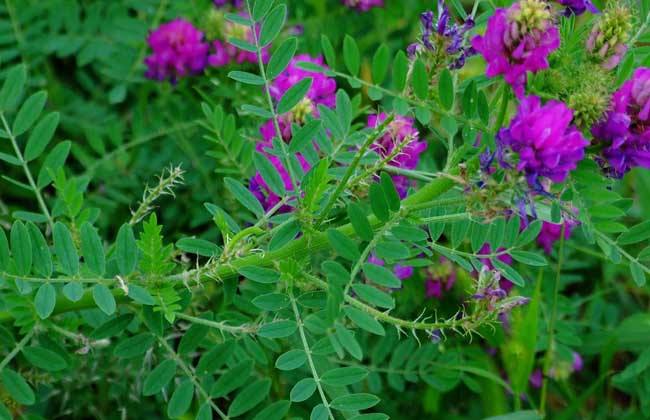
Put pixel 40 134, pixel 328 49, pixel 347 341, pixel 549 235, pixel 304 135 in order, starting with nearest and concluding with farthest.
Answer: pixel 347 341 < pixel 304 135 < pixel 328 49 < pixel 40 134 < pixel 549 235

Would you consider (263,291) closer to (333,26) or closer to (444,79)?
(444,79)

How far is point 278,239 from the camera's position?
1547mm

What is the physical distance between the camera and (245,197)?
5.64 ft

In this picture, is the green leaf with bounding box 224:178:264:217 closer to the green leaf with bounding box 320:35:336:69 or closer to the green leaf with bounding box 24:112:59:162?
the green leaf with bounding box 320:35:336:69

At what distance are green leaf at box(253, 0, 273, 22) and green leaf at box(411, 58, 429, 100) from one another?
1.13 ft

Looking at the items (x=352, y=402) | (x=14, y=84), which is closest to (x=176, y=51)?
(x=14, y=84)

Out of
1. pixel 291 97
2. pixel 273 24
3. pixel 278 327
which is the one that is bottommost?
pixel 278 327

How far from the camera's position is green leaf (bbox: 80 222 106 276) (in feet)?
5.13

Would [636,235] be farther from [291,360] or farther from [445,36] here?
[291,360]

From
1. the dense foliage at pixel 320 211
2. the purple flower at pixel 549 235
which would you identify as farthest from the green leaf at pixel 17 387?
the purple flower at pixel 549 235

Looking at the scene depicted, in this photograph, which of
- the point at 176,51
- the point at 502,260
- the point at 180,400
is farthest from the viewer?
the point at 176,51

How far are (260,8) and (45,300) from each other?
2.21 ft

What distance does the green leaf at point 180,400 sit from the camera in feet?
5.82

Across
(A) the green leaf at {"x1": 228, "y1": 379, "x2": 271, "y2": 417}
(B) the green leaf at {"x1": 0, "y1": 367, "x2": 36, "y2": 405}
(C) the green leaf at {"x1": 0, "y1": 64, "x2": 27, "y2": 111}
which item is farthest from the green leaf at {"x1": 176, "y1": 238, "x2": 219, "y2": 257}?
(C) the green leaf at {"x1": 0, "y1": 64, "x2": 27, "y2": 111}
